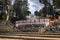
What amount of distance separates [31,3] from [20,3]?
0.21 meters

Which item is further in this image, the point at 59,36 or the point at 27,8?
the point at 27,8

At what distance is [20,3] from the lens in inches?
117

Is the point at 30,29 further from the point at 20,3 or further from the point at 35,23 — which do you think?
the point at 20,3

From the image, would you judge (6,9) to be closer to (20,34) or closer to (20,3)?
(20,3)

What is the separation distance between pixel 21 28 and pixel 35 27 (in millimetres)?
260

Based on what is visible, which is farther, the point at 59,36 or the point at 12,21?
the point at 12,21

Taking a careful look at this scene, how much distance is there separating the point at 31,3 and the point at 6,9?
0.49 metres

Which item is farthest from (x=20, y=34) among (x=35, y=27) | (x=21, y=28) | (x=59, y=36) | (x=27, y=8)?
(x=59, y=36)

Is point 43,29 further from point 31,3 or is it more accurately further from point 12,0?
point 12,0

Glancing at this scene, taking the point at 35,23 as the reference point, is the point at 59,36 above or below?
below

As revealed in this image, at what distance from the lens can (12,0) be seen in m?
2.99

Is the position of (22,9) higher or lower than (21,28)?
higher

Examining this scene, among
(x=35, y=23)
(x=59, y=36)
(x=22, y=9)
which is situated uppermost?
(x=22, y=9)

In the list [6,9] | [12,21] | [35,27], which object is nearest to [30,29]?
[35,27]
